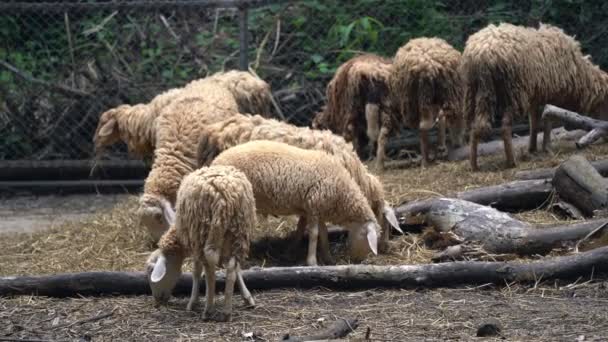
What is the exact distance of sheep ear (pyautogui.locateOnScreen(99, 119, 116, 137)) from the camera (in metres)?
10.0

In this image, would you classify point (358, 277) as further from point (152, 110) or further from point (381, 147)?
point (381, 147)

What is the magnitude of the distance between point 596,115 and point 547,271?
416 centimetres

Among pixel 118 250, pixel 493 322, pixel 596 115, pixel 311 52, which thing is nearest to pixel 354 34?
pixel 311 52

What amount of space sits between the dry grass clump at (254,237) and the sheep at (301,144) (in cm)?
26

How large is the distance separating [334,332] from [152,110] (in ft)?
14.2

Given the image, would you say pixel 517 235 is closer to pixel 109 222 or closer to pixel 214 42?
pixel 109 222

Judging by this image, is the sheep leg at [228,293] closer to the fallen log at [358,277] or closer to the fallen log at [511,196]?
the fallen log at [358,277]

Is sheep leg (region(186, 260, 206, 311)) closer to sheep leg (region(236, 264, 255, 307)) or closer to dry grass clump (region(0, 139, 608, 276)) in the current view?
sheep leg (region(236, 264, 255, 307))

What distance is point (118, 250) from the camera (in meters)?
8.54

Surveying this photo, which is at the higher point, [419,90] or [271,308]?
[419,90]

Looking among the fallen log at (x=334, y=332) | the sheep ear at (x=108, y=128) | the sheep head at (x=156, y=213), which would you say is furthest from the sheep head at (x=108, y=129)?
the fallen log at (x=334, y=332)

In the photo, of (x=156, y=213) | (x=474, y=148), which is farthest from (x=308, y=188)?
(x=474, y=148)

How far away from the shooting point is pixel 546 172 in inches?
361

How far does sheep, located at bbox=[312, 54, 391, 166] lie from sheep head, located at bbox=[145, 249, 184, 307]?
425 centimetres
